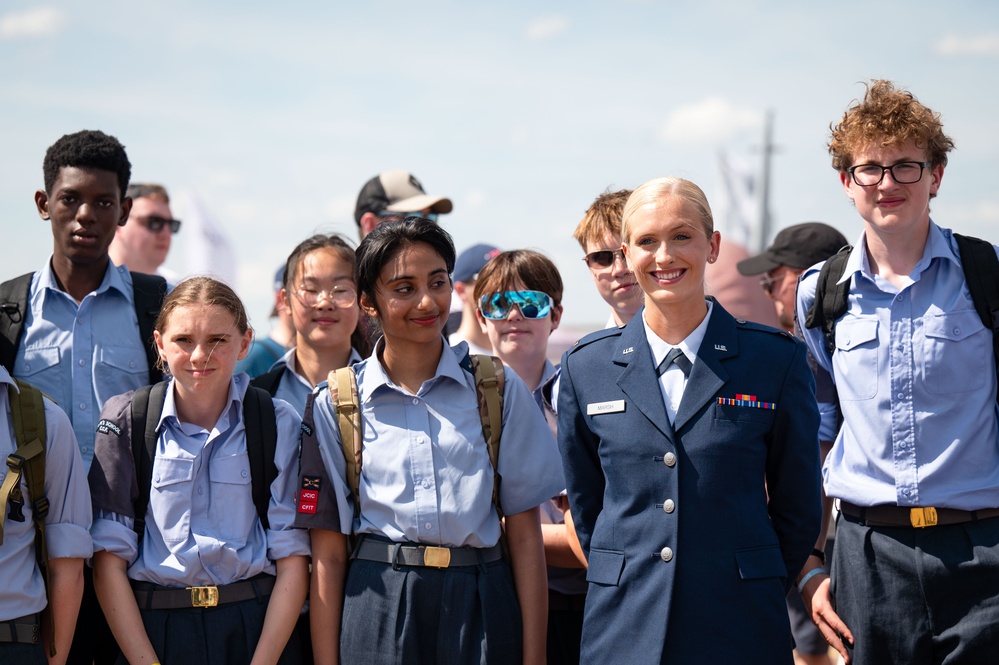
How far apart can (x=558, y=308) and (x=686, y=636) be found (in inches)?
82.1

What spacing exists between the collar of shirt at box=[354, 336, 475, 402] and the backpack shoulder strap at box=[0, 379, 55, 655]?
1125 mm

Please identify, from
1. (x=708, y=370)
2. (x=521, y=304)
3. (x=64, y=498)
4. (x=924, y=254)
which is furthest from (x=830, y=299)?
(x=64, y=498)

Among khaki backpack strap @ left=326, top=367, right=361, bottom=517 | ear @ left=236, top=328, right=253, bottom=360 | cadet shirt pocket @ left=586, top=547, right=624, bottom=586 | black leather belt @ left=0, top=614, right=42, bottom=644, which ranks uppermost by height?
ear @ left=236, top=328, right=253, bottom=360

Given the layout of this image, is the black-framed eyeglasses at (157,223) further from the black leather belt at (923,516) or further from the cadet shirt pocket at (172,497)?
the black leather belt at (923,516)

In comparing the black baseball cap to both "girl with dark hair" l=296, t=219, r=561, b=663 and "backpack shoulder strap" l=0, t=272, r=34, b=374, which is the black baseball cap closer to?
"girl with dark hair" l=296, t=219, r=561, b=663

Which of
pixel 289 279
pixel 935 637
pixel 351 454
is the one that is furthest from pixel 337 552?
pixel 935 637

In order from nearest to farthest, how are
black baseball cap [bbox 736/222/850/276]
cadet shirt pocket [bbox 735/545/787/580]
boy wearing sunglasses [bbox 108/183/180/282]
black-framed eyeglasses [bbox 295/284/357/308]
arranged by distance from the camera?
cadet shirt pocket [bbox 735/545/787/580], black-framed eyeglasses [bbox 295/284/357/308], black baseball cap [bbox 736/222/850/276], boy wearing sunglasses [bbox 108/183/180/282]

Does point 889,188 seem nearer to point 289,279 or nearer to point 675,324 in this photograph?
point 675,324

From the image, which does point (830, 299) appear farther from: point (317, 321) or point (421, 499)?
point (317, 321)

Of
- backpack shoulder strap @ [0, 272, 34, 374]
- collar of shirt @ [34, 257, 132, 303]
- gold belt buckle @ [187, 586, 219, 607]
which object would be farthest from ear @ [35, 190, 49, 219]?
gold belt buckle @ [187, 586, 219, 607]

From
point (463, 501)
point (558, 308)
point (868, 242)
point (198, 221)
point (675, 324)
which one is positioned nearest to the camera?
point (675, 324)

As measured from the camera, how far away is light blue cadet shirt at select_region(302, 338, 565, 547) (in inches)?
144

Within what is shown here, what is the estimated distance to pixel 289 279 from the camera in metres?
5.00

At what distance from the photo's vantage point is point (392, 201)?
650cm
